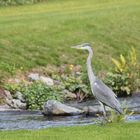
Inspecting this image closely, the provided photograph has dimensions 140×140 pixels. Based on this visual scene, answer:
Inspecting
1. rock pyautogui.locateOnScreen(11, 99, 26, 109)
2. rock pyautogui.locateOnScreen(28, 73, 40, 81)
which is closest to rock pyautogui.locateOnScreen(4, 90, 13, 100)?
rock pyautogui.locateOnScreen(11, 99, 26, 109)

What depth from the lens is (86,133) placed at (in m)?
15.9

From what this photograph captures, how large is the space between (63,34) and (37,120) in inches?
518

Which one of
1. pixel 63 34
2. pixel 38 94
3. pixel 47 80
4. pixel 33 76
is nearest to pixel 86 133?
pixel 38 94

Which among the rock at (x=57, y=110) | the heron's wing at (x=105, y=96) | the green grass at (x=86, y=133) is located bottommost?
the rock at (x=57, y=110)

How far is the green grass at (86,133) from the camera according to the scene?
15.4m

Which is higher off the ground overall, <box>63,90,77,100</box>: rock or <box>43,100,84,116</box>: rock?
<box>43,100,84,116</box>: rock

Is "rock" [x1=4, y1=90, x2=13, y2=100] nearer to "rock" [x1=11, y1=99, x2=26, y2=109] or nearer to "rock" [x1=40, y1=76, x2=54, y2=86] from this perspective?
"rock" [x1=11, y1=99, x2=26, y2=109]

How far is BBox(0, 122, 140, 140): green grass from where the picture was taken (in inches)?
604

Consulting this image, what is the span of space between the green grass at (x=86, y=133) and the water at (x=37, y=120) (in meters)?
3.06

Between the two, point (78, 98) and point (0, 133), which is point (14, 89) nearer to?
point (78, 98)

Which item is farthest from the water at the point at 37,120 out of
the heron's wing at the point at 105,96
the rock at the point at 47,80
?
the rock at the point at 47,80

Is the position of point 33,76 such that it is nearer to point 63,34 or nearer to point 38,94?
point 38,94

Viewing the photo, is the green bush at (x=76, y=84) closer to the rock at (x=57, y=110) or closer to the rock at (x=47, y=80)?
the rock at (x=47, y=80)

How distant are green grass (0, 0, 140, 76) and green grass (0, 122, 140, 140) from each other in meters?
11.3
